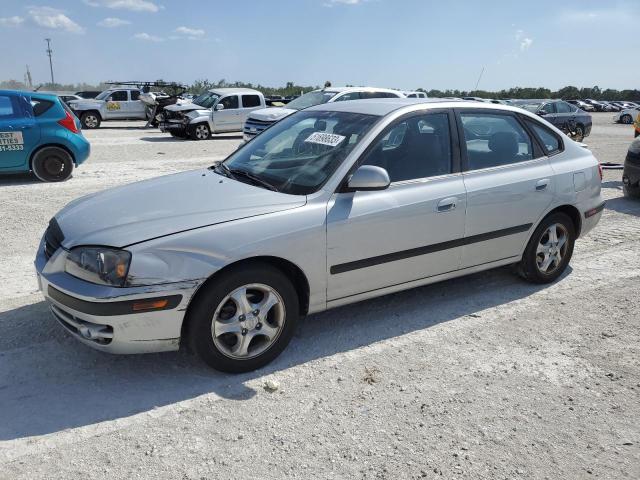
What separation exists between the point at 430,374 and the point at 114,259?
2013 millimetres

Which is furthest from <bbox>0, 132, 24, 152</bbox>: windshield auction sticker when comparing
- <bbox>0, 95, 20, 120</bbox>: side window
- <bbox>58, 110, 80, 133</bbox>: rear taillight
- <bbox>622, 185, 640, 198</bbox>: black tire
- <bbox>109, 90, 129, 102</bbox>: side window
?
<bbox>109, 90, 129, 102</bbox>: side window

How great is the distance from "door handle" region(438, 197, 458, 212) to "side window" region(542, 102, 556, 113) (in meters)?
19.0

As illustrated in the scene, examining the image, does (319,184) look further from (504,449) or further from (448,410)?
(504,449)

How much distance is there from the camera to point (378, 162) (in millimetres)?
3883

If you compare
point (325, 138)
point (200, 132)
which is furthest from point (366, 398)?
point (200, 132)

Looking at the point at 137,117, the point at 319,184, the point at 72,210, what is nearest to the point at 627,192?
the point at 319,184

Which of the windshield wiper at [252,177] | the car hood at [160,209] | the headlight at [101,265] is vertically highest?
the windshield wiper at [252,177]

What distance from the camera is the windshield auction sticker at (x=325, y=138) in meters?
3.94

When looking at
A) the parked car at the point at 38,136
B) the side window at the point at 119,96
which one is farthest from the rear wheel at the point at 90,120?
the parked car at the point at 38,136

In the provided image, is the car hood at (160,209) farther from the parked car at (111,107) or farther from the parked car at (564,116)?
the parked car at (111,107)

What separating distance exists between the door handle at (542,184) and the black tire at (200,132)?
16.1 metres

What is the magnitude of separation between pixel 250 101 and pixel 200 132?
92.7 inches

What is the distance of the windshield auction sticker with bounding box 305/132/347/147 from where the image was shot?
12.9 ft

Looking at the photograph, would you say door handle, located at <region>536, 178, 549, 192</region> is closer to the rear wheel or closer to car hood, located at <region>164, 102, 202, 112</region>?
car hood, located at <region>164, 102, 202, 112</region>
